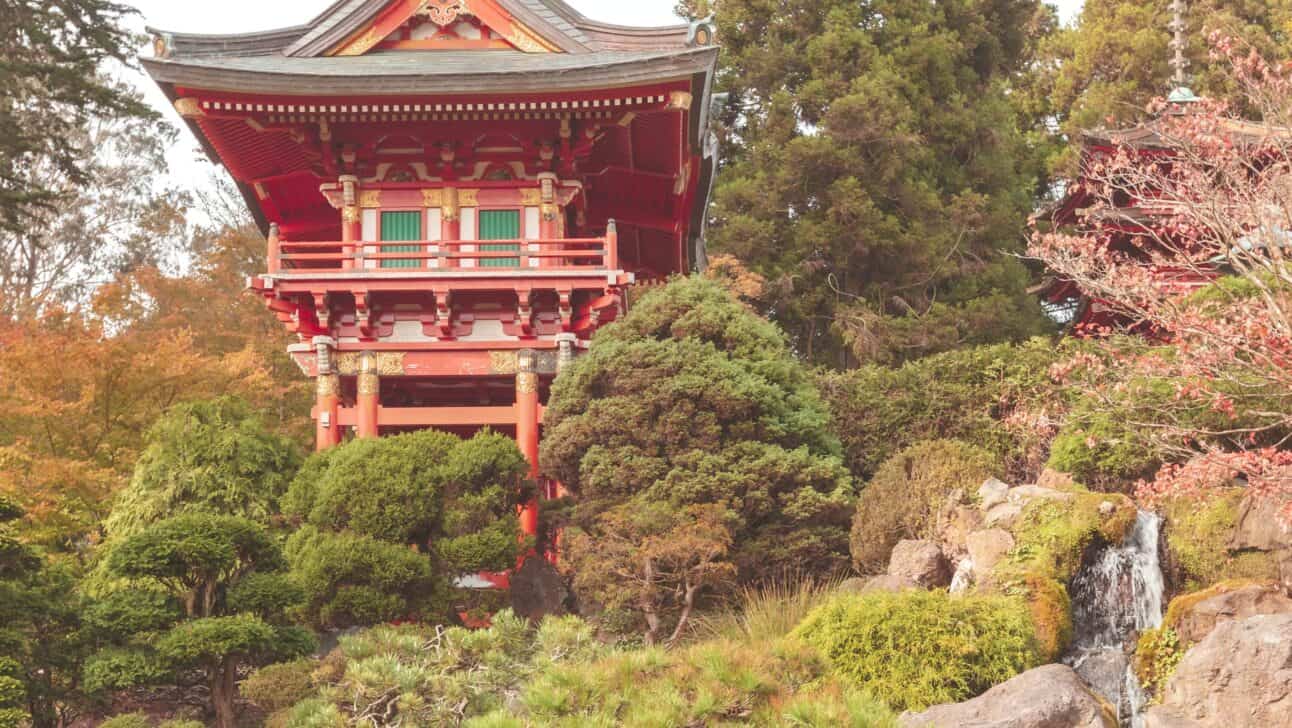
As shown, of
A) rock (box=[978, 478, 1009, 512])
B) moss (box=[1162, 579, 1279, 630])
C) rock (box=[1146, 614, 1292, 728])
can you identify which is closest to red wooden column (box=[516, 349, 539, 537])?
rock (box=[978, 478, 1009, 512])

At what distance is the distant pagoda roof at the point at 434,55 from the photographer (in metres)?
17.8

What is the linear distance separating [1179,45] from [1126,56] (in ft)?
4.59

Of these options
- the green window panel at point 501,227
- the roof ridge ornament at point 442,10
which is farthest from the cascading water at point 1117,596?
the roof ridge ornament at point 442,10

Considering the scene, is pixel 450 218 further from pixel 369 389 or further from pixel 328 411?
pixel 328 411

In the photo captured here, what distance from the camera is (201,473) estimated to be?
1519 cm

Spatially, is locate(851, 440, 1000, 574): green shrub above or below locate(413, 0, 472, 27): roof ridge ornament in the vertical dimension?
below

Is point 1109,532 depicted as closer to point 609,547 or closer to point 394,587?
point 609,547

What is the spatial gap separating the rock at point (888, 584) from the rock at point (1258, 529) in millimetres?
→ 3187

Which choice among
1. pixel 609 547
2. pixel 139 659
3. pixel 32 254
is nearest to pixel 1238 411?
pixel 609 547

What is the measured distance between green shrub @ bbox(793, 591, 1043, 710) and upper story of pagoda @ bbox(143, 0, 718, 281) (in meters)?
7.27

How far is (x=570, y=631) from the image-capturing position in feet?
41.3

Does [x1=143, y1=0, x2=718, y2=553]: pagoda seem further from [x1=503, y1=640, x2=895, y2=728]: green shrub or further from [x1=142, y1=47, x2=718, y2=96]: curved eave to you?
[x1=503, y1=640, x2=895, y2=728]: green shrub

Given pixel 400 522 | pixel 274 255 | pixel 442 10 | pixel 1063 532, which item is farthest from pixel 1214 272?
pixel 442 10

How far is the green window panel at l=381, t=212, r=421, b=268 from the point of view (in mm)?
19703
